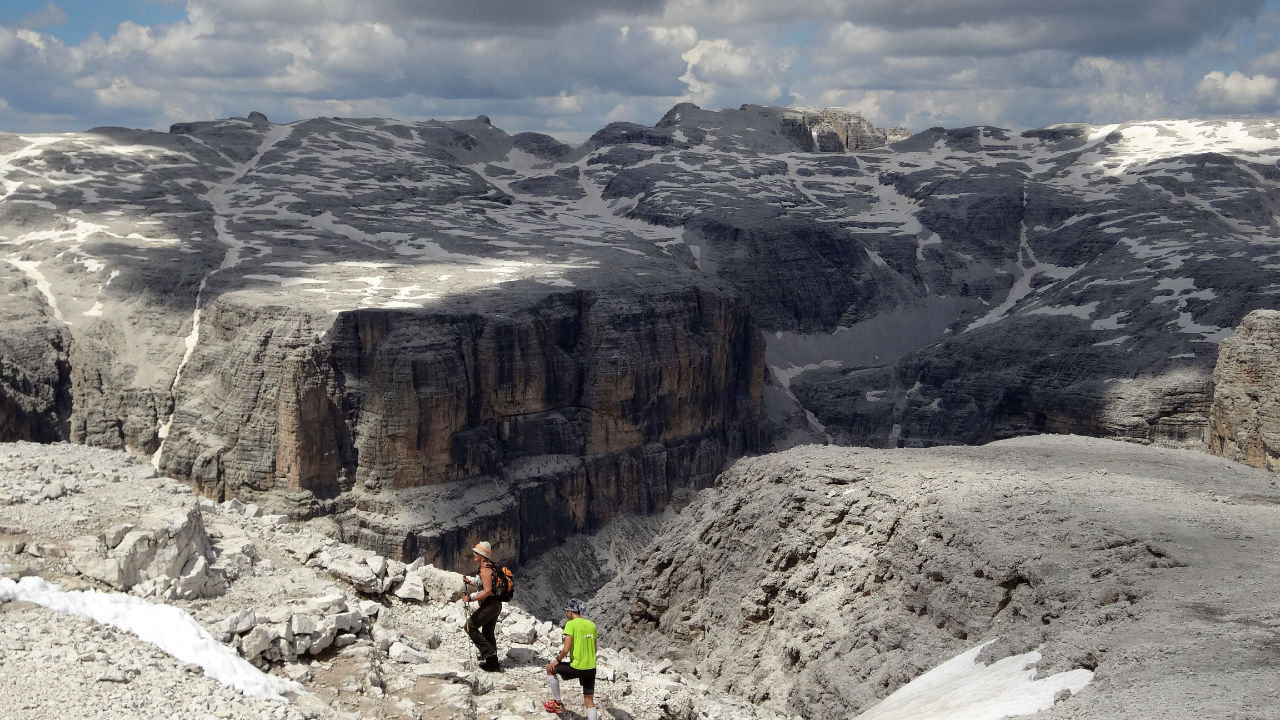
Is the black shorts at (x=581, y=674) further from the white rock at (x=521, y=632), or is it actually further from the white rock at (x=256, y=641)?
the white rock at (x=256, y=641)

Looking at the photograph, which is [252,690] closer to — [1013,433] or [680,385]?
[680,385]

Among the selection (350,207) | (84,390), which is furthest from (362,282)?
(350,207)

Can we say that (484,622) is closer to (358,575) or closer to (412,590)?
(412,590)

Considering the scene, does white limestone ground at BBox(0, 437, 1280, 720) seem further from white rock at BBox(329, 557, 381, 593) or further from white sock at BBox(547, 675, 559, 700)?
white sock at BBox(547, 675, 559, 700)

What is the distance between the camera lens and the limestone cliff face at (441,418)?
290 feet

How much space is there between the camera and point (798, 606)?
30.0 meters

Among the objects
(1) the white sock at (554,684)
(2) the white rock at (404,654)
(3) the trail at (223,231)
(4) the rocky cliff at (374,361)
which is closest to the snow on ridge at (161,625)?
(2) the white rock at (404,654)

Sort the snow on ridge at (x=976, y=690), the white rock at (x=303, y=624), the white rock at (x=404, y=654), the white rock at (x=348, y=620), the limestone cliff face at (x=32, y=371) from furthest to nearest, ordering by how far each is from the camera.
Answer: the limestone cliff face at (x=32, y=371) → the white rock at (x=404, y=654) → the white rock at (x=348, y=620) → the white rock at (x=303, y=624) → the snow on ridge at (x=976, y=690)

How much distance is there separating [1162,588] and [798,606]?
35.4 ft

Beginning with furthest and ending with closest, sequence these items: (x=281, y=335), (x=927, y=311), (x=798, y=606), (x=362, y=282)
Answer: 1. (x=927, y=311)
2. (x=362, y=282)
3. (x=281, y=335)
4. (x=798, y=606)

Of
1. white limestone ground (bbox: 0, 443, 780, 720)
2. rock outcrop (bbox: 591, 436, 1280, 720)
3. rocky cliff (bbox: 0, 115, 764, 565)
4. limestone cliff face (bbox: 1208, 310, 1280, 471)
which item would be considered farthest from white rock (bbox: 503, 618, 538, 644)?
rocky cliff (bbox: 0, 115, 764, 565)

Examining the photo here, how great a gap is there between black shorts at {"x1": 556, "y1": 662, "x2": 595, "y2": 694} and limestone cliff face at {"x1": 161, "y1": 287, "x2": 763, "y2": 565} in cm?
6744

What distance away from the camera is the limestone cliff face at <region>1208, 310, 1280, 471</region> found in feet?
157

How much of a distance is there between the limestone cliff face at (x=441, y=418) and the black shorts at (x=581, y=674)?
6744 centimetres
